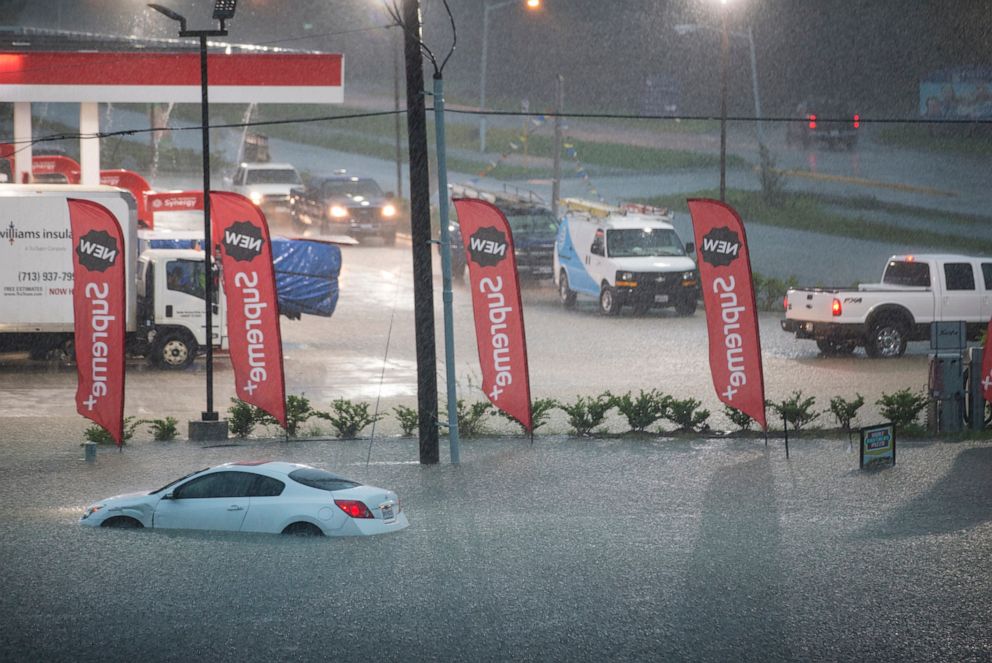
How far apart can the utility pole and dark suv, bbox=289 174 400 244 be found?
25.0 metres

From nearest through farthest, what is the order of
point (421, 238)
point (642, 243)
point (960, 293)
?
point (421, 238) < point (960, 293) < point (642, 243)

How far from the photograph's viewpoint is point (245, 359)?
19109 mm

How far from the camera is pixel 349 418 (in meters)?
19.5

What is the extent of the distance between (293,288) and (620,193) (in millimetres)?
31152

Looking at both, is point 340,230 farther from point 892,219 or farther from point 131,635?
point 131,635

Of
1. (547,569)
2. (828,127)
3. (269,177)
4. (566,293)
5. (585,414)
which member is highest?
(828,127)

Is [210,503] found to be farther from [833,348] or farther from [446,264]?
[833,348]

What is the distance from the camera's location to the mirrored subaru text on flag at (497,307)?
61.0 ft

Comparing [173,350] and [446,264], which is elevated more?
[446,264]

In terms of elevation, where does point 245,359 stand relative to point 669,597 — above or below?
above

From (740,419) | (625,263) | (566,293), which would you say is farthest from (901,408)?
(566,293)

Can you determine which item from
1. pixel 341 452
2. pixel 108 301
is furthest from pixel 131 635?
pixel 108 301

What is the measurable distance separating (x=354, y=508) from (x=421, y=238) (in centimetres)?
595

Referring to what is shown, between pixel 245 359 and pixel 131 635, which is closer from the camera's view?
pixel 131 635
